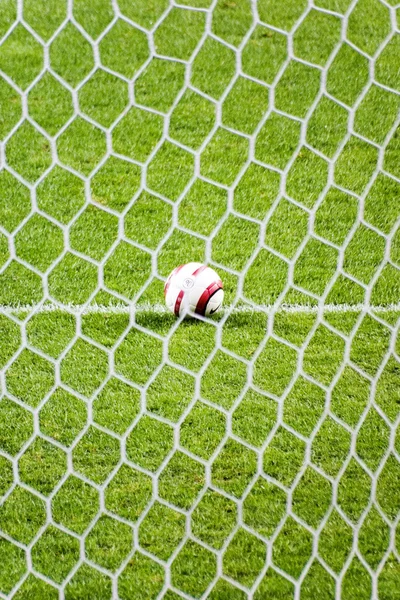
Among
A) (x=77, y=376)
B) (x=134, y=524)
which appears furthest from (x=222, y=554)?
(x=77, y=376)

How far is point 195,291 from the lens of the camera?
10.8 feet

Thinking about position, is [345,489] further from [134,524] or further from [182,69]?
[182,69]

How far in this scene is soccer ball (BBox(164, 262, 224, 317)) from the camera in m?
3.29

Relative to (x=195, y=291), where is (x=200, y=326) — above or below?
below

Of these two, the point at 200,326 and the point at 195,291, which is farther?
the point at 200,326

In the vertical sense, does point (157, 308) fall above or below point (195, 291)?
below

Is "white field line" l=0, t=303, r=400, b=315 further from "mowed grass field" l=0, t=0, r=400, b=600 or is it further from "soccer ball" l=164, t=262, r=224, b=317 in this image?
"soccer ball" l=164, t=262, r=224, b=317

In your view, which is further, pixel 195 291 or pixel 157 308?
pixel 157 308

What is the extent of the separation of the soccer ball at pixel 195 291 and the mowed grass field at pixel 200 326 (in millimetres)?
91

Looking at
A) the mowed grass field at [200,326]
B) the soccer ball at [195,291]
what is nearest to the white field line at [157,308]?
the mowed grass field at [200,326]

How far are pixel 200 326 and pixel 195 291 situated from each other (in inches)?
6.8

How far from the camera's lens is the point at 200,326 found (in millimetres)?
3398

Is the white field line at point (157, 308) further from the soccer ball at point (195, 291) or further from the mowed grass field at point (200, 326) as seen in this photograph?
the soccer ball at point (195, 291)

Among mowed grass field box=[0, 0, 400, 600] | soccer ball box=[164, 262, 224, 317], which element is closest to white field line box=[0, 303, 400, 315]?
mowed grass field box=[0, 0, 400, 600]
